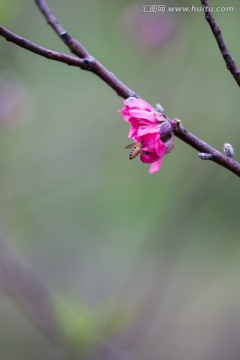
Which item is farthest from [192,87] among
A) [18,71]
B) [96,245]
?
[96,245]

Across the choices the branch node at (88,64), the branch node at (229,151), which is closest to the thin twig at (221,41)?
the branch node at (229,151)

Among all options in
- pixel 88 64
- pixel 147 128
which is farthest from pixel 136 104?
pixel 88 64

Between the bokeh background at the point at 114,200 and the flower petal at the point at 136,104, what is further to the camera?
the bokeh background at the point at 114,200

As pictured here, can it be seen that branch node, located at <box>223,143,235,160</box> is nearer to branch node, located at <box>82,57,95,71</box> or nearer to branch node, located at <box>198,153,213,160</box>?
branch node, located at <box>198,153,213,160</box>

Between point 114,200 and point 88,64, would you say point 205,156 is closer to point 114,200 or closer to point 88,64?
point 88,64

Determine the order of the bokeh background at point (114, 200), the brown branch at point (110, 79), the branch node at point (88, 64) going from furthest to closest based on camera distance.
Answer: the bokeh background at point (114, 200) < the branch node at point (88, 64) < the brown branch at point (110, 79)

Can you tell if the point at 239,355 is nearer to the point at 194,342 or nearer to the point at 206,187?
the point at 194,342

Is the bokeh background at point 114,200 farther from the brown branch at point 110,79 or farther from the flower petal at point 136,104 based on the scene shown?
the flower petal at point 136,104
